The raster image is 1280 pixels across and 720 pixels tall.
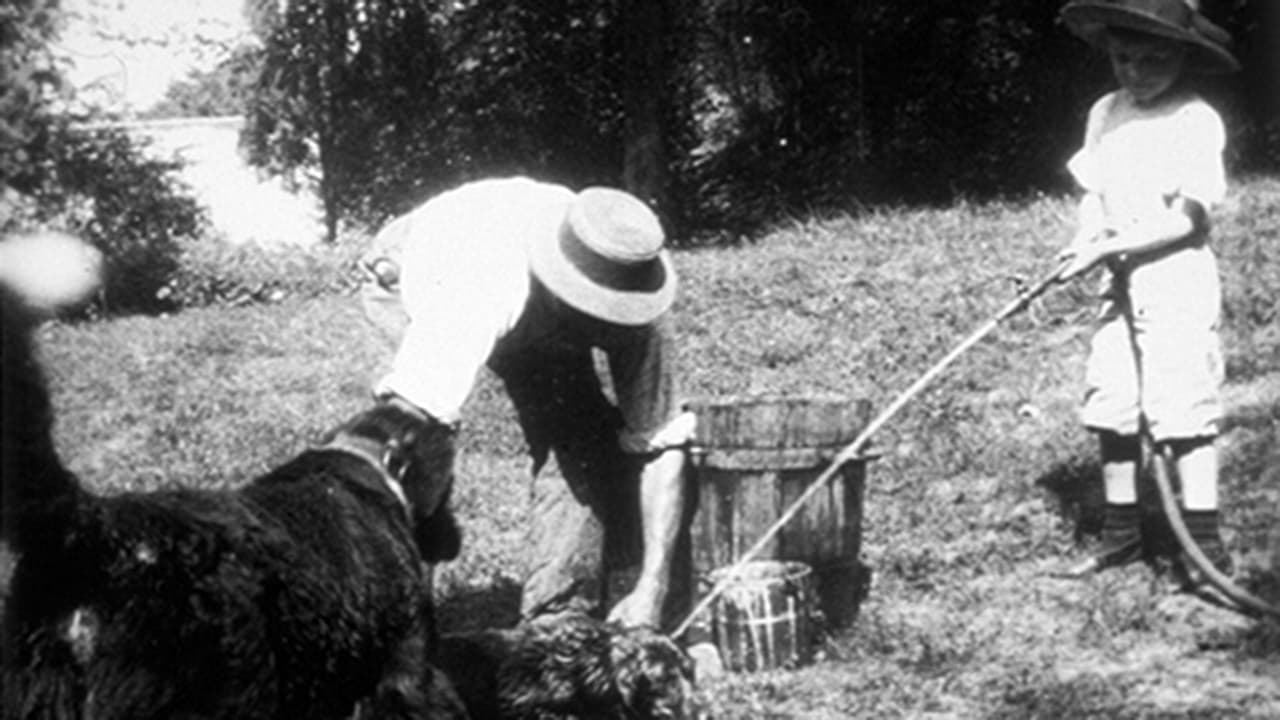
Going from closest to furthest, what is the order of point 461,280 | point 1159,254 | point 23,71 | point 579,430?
point 461,280, point 579,430, point 1159,254, point 23,71

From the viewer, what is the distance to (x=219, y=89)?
84.0 ft

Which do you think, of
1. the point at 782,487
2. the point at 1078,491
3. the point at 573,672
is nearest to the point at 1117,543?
the point at 1078,491

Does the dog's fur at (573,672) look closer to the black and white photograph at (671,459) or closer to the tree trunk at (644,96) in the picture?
the black and white photograph at (671,459)

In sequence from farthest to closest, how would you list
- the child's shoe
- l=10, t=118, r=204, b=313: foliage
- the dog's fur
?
l=10, t=118, r=204, b=313: foliage
the child's shoe
the dog's fur

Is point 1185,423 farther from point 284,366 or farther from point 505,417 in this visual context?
point 284,366

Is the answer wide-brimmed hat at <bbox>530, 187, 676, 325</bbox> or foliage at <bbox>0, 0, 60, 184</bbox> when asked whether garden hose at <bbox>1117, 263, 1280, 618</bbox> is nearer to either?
wide-brimmed hat at <bbox>530, 187, 676, 325</bbox>

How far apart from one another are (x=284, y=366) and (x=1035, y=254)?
6107 mm

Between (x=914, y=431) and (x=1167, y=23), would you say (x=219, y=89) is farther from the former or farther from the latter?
(x=1167, y=23)

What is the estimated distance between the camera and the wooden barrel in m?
5.14

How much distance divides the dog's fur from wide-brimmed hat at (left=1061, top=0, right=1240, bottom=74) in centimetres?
293

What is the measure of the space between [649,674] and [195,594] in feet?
6.08

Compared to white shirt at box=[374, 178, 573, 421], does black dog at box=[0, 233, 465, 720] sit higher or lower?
lower

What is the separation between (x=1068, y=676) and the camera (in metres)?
4.69

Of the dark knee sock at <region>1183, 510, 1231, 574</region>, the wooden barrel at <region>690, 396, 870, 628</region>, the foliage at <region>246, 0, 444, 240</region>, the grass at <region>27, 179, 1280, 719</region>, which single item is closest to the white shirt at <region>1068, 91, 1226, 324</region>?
the dark knee sock at <region>1183, 510, 1231, 574</region>
